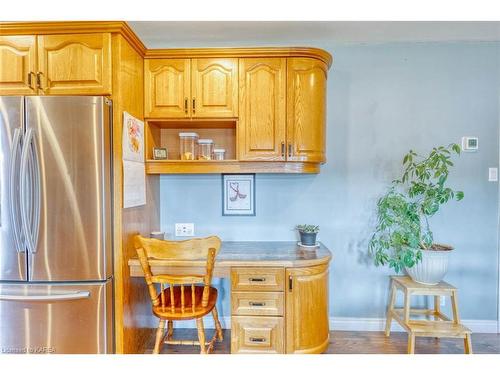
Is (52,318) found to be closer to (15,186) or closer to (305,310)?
(15,186)

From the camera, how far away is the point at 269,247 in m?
2.15

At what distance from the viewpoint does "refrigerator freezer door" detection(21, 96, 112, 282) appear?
1549 mm

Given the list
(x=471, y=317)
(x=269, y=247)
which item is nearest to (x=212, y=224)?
(x=269, y=247)

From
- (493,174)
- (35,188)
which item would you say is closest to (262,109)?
(35,188)

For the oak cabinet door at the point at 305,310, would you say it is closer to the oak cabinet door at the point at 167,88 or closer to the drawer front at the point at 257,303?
the drawer front at the point at 257,303

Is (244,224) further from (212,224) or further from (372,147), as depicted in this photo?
(372,147)

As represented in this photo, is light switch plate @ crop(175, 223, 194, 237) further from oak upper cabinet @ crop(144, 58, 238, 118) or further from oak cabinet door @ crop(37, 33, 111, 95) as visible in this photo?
oak cabinet door @ crop(37, 33, 111, 95)

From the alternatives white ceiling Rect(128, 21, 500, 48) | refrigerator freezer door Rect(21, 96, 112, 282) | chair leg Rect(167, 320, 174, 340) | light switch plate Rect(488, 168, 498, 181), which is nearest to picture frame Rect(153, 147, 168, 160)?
refrigerator freezer door Rect(21, 96, 112, 282)

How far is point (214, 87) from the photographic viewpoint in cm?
201

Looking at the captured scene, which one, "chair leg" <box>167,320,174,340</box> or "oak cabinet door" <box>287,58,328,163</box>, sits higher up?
"oak cabinet door" <box>287,58,328,163</box>

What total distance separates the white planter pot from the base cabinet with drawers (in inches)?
34.2

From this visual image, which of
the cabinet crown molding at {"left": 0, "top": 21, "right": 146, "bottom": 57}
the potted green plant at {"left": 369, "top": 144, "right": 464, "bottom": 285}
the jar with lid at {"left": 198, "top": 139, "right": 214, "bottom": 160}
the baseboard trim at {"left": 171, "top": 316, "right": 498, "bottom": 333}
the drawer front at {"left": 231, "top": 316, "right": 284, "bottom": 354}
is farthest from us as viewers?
the baseboard trim at {"left": 171, "top": 316, "right": 498, "bottom": 333}

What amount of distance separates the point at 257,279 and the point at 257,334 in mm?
350

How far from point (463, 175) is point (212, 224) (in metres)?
2.15
